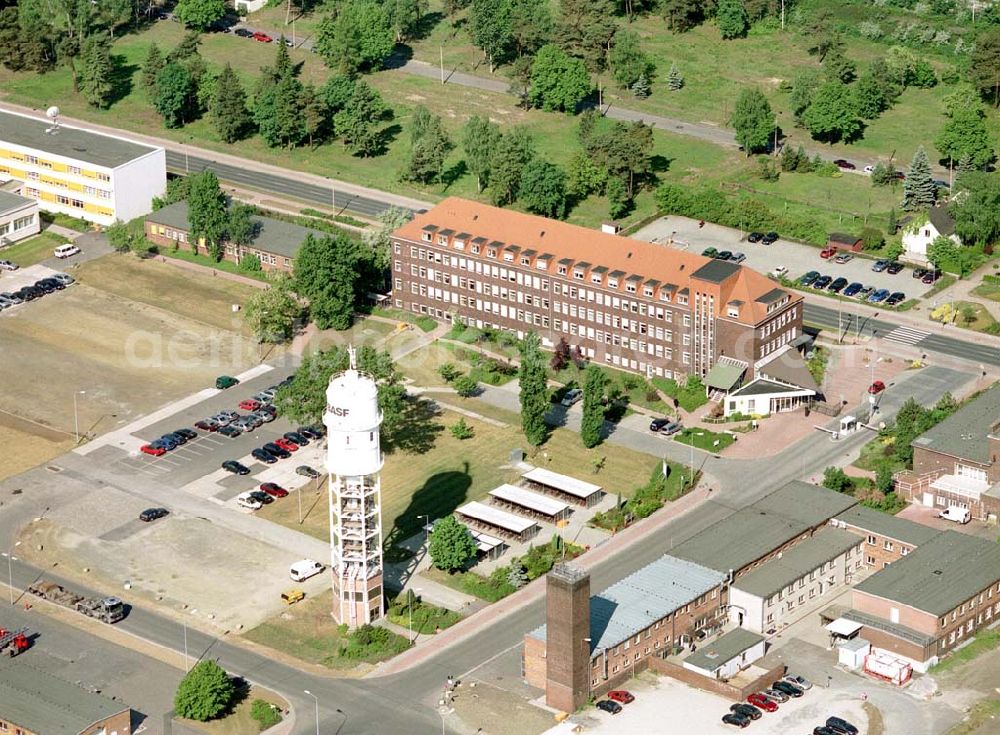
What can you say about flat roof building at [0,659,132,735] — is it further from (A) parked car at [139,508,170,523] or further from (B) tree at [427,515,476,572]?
(B) tree at [427,515,476,572]

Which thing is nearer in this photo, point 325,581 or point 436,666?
point 436,666

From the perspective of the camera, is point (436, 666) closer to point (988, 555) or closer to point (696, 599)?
point (696, 599)

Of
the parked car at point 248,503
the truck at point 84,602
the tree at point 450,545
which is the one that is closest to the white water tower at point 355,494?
the tree at point 450,545

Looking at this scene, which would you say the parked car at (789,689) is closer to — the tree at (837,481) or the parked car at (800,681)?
the parked car at (800,681)

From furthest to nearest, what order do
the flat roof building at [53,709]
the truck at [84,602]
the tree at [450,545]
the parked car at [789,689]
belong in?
the tree at [450,545]
the truck at [84,602]
the parked car at [789,689]
the flat roof building at [53,709]

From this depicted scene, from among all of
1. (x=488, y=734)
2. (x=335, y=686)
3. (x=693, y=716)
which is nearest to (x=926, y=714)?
(x=693, y=716)
